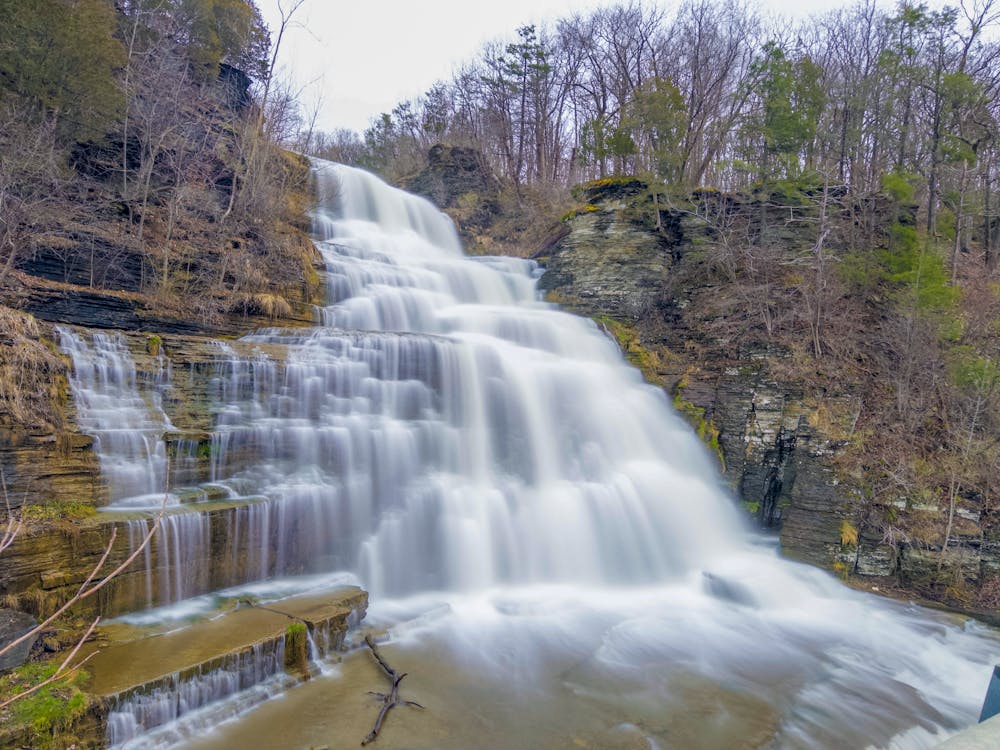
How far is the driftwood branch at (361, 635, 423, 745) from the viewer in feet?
15.6

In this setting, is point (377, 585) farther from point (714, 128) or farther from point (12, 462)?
point (714, 128)

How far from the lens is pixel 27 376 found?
6.25 m

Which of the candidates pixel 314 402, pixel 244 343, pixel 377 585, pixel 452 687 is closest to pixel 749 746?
pixel 452 687

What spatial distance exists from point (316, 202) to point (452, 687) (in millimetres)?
17228

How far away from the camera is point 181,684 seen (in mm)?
4766

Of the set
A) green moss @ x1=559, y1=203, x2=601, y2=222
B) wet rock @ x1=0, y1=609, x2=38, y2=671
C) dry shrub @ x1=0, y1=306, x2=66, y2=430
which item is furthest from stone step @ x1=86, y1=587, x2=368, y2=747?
green moss @ x1=559, y1=203, x2=601, y2=222

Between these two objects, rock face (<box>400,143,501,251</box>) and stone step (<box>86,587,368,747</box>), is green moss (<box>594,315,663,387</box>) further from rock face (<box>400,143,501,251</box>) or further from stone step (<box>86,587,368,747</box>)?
rock face (<box>400,143,501,251</box>)

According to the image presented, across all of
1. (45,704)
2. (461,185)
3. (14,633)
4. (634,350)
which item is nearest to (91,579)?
(45,704)

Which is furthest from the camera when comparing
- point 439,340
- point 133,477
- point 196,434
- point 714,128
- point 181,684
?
point 714,128

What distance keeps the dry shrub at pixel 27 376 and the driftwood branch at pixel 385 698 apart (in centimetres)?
436

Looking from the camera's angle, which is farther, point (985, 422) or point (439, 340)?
point (439, 340)

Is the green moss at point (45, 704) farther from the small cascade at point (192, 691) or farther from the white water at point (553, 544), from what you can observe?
the white water at point (553, 544)

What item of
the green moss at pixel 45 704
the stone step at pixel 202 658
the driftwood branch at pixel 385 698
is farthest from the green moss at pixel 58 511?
the driftwood branch at pixel 385 698

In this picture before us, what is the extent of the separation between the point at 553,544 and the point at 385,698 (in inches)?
164
